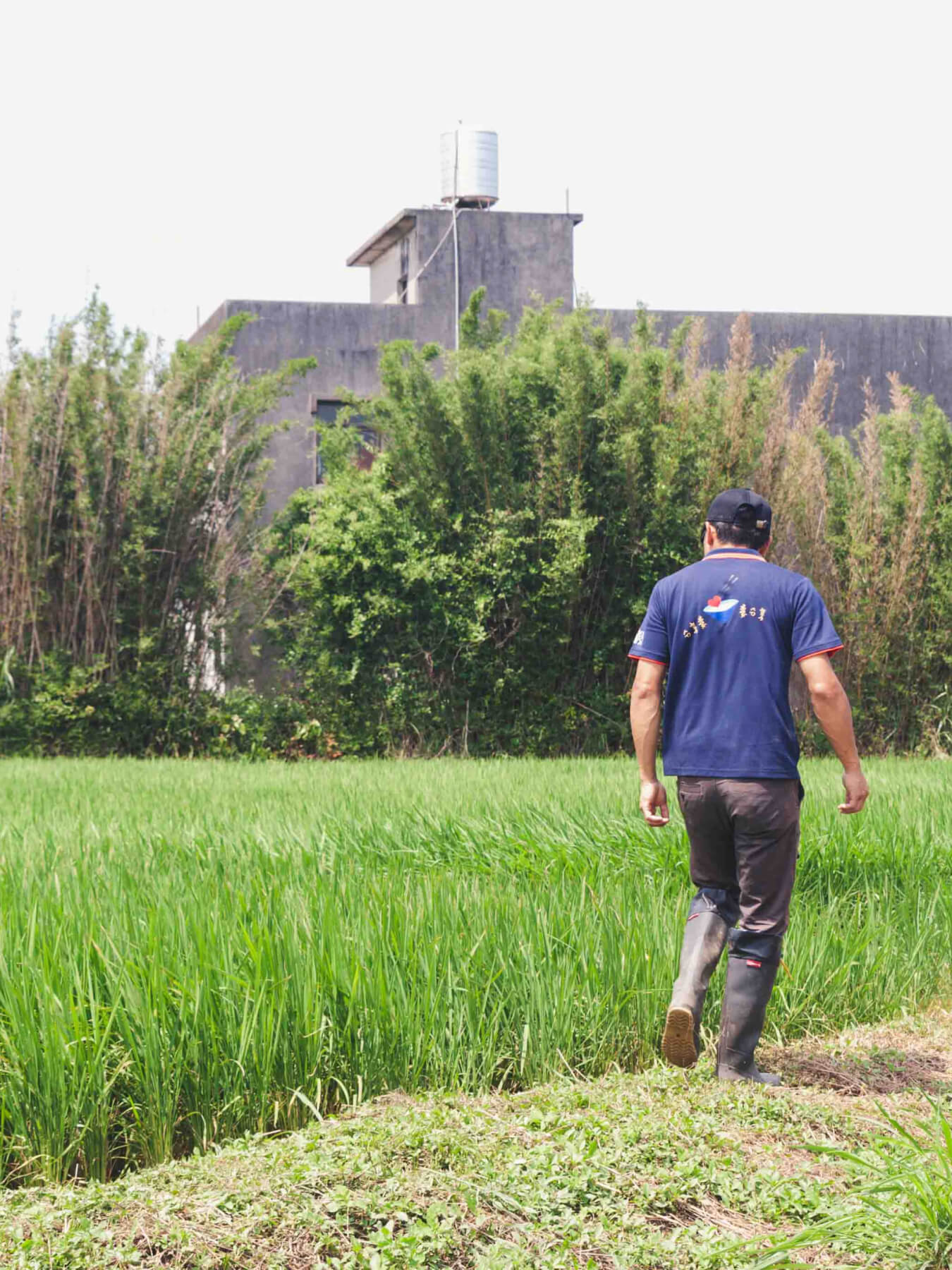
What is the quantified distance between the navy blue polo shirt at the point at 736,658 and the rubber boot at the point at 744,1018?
586 mm

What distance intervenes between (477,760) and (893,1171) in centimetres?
879

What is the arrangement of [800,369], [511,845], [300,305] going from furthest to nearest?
[800,369] → [300,305] → [511,845]

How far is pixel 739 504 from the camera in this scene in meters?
4.07

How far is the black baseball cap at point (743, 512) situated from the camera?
4.07m

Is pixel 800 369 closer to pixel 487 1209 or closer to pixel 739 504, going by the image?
pixel 739 504

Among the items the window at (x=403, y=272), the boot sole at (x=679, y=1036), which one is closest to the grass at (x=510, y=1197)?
the boot sole at (x=679, y=1036)

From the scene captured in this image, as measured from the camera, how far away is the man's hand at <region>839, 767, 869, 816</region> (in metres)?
3.89

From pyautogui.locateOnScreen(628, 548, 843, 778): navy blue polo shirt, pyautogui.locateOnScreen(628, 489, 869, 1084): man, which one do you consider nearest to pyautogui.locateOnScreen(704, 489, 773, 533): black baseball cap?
pyautogui.locateOnScreen(628, 489, 869, 1084): man

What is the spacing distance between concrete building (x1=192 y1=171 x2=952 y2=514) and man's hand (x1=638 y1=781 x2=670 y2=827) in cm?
1152

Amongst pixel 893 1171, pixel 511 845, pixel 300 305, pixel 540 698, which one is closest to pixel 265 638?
pixel 540 698

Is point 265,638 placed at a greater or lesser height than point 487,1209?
greater

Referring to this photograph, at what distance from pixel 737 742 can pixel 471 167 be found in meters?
21.9

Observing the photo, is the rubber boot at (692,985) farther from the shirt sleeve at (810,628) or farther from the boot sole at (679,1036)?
the shirt sleeve at (810,628)

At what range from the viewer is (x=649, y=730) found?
406 centimetres
